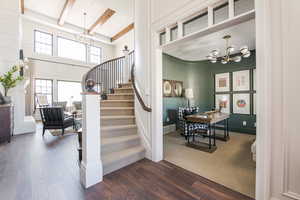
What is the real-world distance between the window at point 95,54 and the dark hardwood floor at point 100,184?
7.03 meters

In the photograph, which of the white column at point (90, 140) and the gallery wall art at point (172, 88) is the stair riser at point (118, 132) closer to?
the white column at point (90, 140)

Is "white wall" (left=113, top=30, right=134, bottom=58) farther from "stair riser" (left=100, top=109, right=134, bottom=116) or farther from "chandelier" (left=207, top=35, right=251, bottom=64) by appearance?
"stair riser" (left=100, top=109, right=134, bottom=116)

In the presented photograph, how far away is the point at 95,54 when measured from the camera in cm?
866

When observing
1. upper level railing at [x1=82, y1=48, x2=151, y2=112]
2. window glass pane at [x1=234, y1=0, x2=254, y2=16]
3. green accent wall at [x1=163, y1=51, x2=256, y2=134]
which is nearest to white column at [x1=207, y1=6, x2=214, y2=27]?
window glass pane at [x1=234, y1=0, x2=254, y2=16]

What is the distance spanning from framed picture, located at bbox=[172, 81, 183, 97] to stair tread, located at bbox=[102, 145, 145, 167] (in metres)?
3.01

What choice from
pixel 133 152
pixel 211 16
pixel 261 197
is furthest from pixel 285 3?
pixel 133 152

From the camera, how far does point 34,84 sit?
6.62 m

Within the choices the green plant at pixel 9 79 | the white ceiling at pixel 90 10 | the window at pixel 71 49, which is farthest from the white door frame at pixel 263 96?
the window at pixel 71 49

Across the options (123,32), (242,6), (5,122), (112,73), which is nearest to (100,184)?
(242,6)

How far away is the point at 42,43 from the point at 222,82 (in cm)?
887

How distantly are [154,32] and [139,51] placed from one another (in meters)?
0.57

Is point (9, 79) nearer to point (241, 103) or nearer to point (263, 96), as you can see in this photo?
point (263, 96)

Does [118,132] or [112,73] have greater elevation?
[112,73]

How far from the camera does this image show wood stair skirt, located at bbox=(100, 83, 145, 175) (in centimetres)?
226
